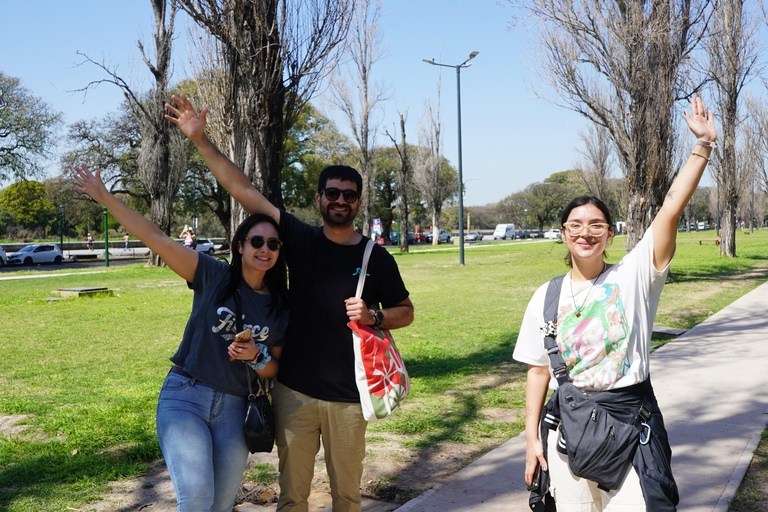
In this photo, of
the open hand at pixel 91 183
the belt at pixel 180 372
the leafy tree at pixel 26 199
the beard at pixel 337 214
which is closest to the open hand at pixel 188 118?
the open hand at pixel 91 183

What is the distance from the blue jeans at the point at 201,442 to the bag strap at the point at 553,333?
1328mm

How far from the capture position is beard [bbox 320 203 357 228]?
3018 mm

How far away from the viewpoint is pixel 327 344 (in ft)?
9.62

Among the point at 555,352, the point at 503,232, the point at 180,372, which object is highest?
the point at 503,232

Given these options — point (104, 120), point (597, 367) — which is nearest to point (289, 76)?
point (597, 367)

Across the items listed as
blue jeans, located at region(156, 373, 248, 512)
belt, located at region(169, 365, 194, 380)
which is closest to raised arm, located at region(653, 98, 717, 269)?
blue jeans, located at region(156, 373, 248, 512)

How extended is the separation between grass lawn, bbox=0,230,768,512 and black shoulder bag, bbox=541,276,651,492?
2.97 m

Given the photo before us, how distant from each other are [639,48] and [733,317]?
8053 millimetres

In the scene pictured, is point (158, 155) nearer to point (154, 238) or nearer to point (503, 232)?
point (154, 238)

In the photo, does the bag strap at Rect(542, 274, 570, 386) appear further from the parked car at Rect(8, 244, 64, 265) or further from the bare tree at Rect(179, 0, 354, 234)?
the parked car at Rect(8, 244, 64, 265)

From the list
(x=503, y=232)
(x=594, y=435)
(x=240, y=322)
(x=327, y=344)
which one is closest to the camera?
(x=594, y=435)

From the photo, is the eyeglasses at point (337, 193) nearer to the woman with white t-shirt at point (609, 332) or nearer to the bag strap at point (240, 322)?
the bag strap at point (240, 322)

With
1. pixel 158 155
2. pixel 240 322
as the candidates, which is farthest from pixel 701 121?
pixel 158 155

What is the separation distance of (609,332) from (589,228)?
0.43 metres
